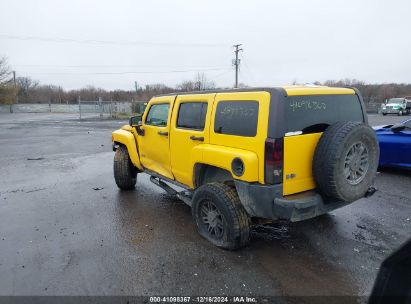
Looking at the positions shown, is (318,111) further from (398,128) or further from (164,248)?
(398,128)

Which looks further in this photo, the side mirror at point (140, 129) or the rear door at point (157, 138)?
the side mirror at point (140, 129)

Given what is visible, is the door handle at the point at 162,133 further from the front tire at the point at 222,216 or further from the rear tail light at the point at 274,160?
the rear tail light at the point at 274,160

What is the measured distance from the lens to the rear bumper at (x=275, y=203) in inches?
125

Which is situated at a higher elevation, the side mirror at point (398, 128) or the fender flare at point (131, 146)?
the side mirror at point (398, 128)

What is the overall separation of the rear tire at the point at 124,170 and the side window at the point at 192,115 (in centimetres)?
196

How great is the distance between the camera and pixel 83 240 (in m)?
4.00

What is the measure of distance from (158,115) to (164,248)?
213 centimetres

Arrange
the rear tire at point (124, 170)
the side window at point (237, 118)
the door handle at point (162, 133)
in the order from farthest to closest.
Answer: the rear tire at point (124, 170) → the door handle at point (162, 133) → the side window at point (237, 118)

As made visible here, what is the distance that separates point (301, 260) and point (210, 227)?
1.11 m

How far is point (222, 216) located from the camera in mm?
3572

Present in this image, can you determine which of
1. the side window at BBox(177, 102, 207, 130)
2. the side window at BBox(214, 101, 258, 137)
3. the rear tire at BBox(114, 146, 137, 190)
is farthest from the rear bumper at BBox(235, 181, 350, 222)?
the rear tire at BBox(114, 146, 137, 190)

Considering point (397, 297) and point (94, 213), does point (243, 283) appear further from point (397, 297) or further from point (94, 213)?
point (94, 213)

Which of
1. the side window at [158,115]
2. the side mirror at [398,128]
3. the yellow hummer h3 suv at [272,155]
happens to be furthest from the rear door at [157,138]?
the side mirror at [398,128]

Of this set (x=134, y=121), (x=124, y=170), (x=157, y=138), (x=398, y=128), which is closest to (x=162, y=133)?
(x=157, y=138)
